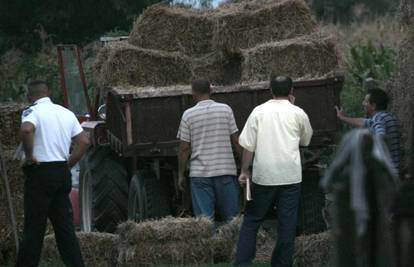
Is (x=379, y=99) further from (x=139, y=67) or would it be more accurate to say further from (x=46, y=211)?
(x=139, y=67)

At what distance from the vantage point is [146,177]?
1203 cm

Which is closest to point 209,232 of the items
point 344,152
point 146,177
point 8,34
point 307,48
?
point 146,177

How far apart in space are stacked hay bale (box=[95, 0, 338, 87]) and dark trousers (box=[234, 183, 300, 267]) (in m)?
3.09

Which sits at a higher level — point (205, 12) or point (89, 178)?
point (205, 12)

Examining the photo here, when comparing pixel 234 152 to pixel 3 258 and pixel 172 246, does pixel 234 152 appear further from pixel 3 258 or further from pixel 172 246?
pixel 3 258

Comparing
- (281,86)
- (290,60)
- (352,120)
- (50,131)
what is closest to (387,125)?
(352,120)

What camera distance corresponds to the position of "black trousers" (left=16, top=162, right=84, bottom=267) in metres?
9.23

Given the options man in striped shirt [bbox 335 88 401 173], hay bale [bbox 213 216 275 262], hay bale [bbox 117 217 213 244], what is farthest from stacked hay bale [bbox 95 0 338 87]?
hay bale [bbox 117 217 213 244]

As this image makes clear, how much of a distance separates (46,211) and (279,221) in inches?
79.3

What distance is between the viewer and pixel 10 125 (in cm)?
1138

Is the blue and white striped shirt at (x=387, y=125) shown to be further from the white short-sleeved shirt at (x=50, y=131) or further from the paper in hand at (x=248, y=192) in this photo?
Answer: the white short-sleeved shirt at (x=50, y=131)

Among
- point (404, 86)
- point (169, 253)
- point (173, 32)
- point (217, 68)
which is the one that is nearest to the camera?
point (169, 253)

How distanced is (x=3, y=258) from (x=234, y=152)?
2696mm

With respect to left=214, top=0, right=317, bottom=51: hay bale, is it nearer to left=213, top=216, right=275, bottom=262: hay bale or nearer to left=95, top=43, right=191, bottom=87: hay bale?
left=95, top=43, right=191, bottom=87: hay bale
